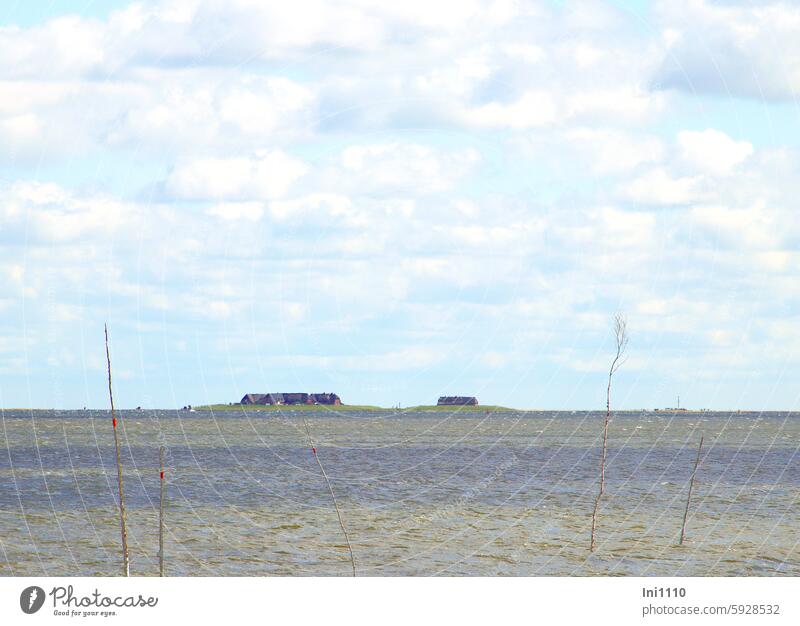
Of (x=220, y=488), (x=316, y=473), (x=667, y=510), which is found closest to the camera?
(x=667, y=510)

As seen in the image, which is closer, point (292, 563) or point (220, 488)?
point (292, 563)

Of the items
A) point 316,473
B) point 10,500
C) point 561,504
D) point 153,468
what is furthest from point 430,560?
point 153,468

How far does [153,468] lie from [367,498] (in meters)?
32.2

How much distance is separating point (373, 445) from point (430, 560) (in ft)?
363

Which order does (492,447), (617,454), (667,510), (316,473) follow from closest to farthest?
(667,510)
(316,473)
(617,454)
(492,447)

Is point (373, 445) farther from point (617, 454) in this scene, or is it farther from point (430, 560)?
point (430, 560)

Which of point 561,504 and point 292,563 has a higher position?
point 561,504

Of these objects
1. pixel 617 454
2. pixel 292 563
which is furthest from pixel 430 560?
pixel 617 454

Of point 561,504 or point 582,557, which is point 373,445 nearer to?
point 561,504

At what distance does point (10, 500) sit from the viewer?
2689 inches
